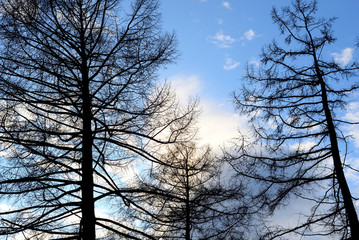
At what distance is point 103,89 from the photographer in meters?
6.78

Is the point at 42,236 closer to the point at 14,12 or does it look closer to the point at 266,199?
the point at 14,12

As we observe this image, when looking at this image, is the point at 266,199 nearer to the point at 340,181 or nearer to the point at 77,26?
the point at 340,181

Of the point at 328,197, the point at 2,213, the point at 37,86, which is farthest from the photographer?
the point at 328,197

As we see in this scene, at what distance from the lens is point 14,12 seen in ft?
19.4

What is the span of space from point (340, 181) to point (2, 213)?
19.9 ft

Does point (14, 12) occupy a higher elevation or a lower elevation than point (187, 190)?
higher

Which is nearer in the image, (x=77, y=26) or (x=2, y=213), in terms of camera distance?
(x=2, y=213)

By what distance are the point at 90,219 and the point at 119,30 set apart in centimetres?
362

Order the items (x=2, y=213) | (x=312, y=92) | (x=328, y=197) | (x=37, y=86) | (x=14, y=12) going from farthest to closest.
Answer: (x=312, y=92) < (x=328, y=197) < (x=37, y=86) < (x=14, y=12) < (x=2, y=213)

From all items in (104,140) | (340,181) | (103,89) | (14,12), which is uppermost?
(14,12)

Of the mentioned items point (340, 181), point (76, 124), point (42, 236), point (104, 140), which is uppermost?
point (76, 124)

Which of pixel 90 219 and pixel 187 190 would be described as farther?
pixel 187 190

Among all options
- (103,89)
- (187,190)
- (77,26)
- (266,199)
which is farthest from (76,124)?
(187,190)

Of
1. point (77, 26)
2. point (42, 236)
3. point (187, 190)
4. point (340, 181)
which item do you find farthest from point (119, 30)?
point (187, 190)
